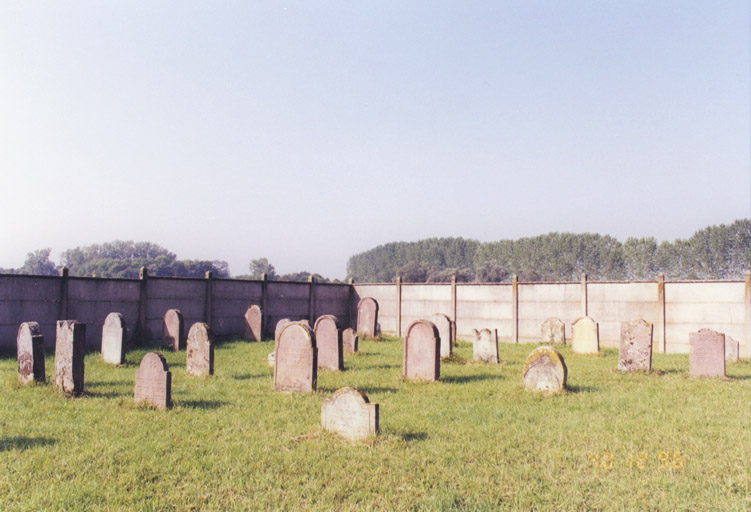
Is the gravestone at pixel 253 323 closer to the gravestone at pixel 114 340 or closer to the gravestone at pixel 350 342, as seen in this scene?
the gravestone at pixel 350 342

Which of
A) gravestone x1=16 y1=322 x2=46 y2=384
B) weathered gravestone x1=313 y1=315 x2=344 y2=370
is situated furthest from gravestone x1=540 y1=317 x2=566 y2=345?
gravestone x1=16 y1=322 x2=46 y2=384

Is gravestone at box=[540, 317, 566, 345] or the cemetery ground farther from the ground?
gravestone at box=[540, 317, 566, 345]

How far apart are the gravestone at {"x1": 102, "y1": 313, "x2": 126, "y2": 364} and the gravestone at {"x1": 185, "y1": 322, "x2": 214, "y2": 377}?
2.38 m

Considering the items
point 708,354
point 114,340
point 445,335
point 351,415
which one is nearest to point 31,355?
point 114,340

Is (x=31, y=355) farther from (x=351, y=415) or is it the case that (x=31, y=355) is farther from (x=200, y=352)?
(x=351, y=415)

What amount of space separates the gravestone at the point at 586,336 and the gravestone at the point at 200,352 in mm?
10833

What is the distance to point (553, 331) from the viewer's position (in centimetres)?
1870

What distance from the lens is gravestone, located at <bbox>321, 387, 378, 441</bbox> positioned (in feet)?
21.0

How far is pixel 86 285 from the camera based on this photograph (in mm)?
15883

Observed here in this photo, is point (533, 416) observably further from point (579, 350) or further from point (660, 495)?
point (579, 350)

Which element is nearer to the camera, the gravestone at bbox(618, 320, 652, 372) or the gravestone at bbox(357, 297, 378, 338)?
the gravestone at bbox(618, 320, 652, 372)

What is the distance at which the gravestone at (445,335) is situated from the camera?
14.8 metres

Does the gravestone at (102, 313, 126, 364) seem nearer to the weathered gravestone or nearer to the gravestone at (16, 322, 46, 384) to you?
the gravestone at (16, 322, 46, 384)

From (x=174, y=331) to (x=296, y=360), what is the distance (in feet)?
26.7
